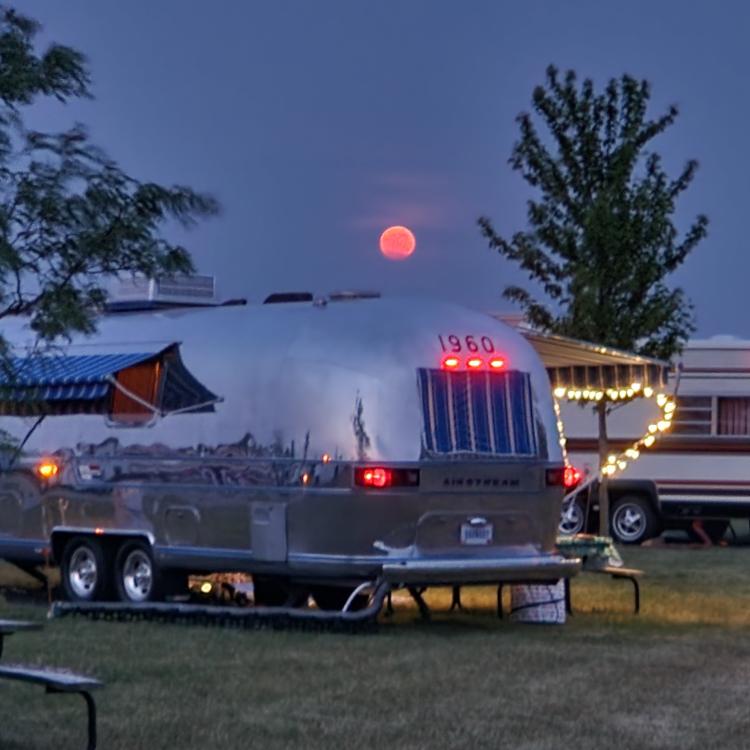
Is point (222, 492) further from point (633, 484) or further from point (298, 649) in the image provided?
point (633, 484)

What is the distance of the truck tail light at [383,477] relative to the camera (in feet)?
47.5

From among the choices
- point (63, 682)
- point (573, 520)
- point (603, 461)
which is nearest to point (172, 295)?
point (63, 682)

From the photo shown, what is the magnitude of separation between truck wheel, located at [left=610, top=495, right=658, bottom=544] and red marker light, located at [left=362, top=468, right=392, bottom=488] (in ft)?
43.1

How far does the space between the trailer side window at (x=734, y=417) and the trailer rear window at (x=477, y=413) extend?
483 inches

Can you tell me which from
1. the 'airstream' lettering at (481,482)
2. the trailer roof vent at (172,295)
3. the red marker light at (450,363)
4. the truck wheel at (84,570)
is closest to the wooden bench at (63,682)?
the 'airstream' lettering at (481,482)

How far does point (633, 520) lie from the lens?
27312 mm

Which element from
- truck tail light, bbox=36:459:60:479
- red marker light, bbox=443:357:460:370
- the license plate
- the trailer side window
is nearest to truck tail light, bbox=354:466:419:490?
the license plate

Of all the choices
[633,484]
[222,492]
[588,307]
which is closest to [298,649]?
[222,492]

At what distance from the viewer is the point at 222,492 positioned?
15.3 metres

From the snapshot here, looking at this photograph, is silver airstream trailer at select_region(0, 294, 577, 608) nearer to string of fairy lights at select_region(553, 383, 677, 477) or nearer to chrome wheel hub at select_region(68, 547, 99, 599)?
chrome wheel hub at select_region(68, 547, 99, 599)

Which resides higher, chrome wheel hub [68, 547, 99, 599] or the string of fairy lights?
the string of fairy lights

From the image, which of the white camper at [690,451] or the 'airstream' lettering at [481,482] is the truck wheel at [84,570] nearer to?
the 'airstream' lettering at [481,482]

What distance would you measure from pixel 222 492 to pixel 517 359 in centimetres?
264

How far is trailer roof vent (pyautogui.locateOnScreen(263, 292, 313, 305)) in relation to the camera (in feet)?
52.0
